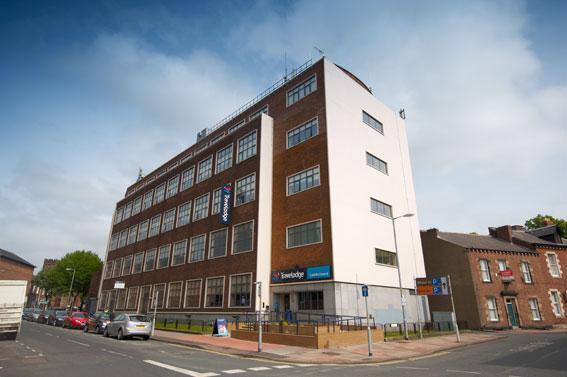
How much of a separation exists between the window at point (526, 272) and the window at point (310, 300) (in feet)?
82.6

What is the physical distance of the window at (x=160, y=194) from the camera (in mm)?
48375

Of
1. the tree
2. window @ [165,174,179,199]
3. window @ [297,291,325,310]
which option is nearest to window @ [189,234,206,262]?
window @ [165,174,179,199]

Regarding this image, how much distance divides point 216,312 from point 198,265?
20.5 feet

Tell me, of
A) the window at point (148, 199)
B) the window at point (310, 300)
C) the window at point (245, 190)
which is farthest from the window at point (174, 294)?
the window at point (310, 300)

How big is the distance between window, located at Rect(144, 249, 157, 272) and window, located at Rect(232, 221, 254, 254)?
17436 mm

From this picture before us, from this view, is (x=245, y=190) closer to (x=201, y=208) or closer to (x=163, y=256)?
(x=201, y=208)

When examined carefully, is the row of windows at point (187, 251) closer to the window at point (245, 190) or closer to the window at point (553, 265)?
the window at point (245, 190)

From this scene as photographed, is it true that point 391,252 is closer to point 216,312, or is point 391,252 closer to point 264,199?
point 264,199

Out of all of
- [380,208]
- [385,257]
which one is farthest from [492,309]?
[380,208]

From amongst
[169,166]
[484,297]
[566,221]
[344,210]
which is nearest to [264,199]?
[344,210]

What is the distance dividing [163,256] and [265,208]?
62.0ft

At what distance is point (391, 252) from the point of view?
102ft

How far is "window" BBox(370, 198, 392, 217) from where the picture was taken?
31312 mm

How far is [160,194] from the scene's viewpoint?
49094 mm
